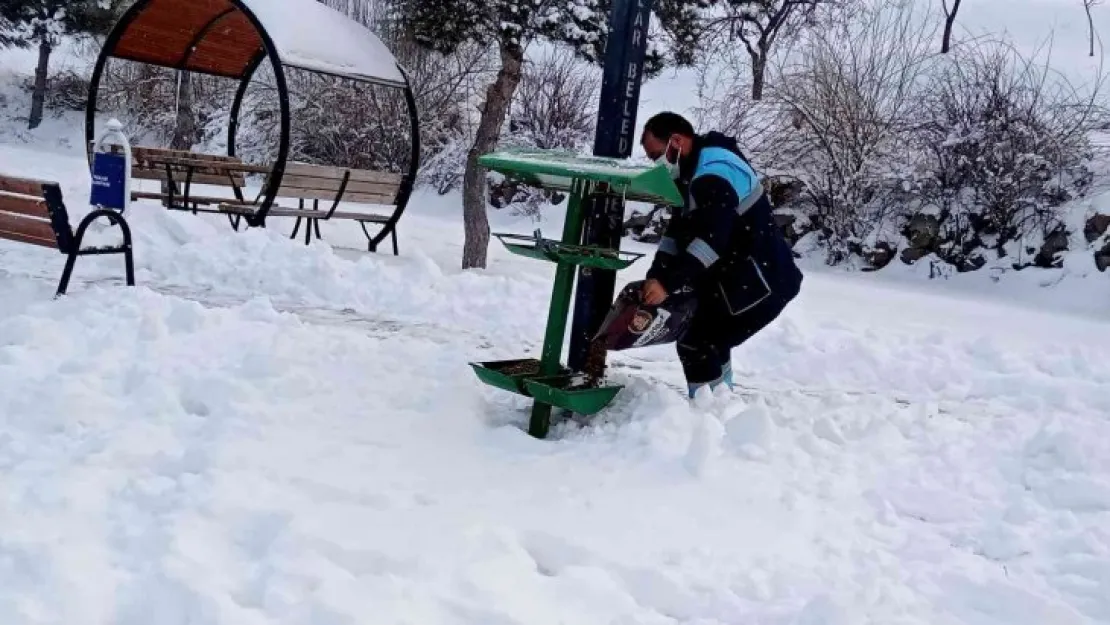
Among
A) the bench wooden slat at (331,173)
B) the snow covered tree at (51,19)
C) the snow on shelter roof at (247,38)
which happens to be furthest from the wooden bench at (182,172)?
the snow covered tree at (51,19)

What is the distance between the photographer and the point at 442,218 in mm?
14977

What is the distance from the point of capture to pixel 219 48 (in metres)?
11.0

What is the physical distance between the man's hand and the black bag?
1.1 inches

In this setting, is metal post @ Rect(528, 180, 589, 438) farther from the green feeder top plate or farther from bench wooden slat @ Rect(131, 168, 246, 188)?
bench wooden slat @ Rect(131, 168, 246, 188)

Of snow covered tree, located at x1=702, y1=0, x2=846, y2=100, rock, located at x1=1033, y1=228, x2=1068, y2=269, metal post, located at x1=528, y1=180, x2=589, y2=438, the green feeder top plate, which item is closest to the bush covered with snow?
rock, located at x1=1033, y1=228, x2=1068, y2=269

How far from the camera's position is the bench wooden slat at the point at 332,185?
31.8 feet

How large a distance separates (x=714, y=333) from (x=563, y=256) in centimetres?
95

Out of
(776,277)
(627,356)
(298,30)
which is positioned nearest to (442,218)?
(298,30)

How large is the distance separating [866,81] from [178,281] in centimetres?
921

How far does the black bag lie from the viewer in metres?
4.03

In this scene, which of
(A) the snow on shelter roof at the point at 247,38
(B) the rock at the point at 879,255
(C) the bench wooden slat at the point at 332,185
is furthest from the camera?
(B) the rock at the point at 879,255

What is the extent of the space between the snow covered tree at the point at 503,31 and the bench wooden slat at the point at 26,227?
11.6 ft

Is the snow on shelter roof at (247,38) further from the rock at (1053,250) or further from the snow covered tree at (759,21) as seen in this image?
the snow covered tree at (759,21)

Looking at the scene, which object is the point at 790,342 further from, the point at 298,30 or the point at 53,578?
the point at 298,30
